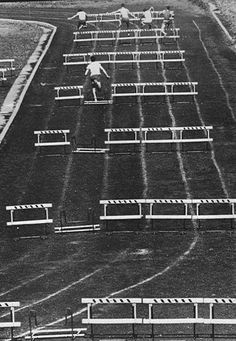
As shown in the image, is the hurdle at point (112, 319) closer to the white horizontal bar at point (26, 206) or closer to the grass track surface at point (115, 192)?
the grass track surface at point (115, 192)

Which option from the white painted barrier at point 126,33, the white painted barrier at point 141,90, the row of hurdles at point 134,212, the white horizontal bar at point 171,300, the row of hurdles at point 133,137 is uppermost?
the white horizontal bar at point 171,300

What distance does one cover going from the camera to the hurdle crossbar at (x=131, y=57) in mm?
44316

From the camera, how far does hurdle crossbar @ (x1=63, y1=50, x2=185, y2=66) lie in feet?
145

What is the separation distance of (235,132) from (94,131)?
4137 mm

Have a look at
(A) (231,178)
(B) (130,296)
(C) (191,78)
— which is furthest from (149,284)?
(C) (191,78)

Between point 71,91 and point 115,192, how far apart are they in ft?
46.7

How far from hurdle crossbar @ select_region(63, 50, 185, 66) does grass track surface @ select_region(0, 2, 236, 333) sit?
0.82 metres

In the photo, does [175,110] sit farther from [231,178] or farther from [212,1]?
[212,1]

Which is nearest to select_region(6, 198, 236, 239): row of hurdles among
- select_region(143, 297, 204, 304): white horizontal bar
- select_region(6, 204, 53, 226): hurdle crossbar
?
select_region(6, 204, 53, 226): hurdle crossbar

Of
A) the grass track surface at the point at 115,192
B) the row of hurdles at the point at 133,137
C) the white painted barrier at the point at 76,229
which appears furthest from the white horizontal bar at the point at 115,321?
the row of hurdles at the point at 133,137

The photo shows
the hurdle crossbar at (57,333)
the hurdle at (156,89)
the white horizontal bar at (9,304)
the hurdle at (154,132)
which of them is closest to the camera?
the hurdle crossbar at (57,333)

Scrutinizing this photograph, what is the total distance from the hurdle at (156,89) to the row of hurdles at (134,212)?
41.9ft

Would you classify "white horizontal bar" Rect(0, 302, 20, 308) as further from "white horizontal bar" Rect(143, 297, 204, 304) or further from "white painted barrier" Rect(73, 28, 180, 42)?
"white painted barrier" Rect(73, 28, 180, 42)

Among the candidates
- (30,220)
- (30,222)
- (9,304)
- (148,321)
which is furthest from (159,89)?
(148,321)
